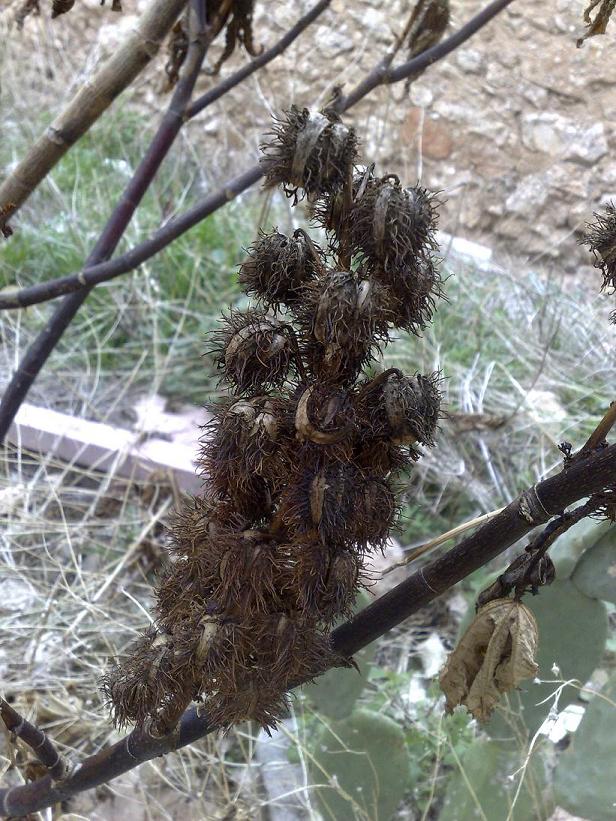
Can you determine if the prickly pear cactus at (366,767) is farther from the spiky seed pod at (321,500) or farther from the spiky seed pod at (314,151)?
the spiky seed pod at (314,151)

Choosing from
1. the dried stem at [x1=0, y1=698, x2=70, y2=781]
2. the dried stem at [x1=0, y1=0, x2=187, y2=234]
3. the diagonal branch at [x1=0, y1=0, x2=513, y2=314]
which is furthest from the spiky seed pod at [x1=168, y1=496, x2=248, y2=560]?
the dried stem at [x1=0, y1=0, x2=187, y2=234]

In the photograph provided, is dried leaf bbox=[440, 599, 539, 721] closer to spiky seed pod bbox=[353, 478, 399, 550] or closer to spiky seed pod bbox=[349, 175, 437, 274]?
spiky seed pod bbox=[353, 478, 399, 550]

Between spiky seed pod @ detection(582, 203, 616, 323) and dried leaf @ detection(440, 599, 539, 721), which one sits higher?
spiky seed pod @ detection(582, 203, 616, 323)

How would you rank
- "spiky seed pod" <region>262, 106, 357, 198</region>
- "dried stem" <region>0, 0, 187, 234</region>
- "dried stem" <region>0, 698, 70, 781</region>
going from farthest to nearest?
"dried stem" <region>0, 0, 187, 234</region>, "dried stem" <region>0, 698, 70, 781</region>, "spiky seed pod" <region>262, 106, 357, 198</region>

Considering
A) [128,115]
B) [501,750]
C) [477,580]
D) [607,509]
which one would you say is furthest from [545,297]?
[128,115]

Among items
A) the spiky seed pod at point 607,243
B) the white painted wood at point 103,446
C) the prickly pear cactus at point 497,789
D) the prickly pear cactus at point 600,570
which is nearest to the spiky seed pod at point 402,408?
the spiky seed pod at point 607,243

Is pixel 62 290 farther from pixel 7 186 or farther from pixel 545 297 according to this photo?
pixel 545 297
